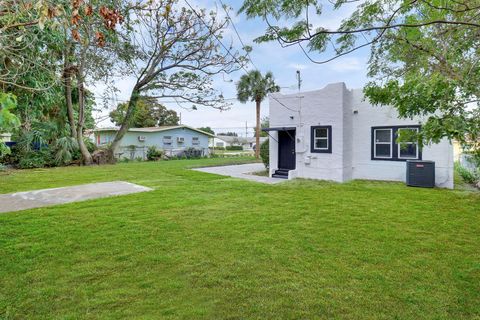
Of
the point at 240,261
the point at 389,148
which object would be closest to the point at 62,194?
the point at 240,261

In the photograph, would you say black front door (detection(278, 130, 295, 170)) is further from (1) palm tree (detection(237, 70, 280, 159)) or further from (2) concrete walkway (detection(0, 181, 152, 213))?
(1) palm tree (detection(237, 70, 280, 159))

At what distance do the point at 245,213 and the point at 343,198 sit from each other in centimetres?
317

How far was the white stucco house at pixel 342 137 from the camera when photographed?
10305 mm

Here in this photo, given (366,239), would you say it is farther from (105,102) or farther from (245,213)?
(105,102)

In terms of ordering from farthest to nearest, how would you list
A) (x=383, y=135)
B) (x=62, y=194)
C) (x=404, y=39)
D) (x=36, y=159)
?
1. (x=36, y=159)
2. (x=383, y=135)
3. (x=62, y=194)
4. (x=404, y=39)

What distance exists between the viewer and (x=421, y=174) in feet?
30.7

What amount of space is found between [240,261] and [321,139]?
834 centimetres

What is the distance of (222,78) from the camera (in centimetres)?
1656

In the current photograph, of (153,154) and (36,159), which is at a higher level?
(153,154)

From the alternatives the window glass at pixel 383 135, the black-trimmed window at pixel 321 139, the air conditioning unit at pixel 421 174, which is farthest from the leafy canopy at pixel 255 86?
the air conditioning unit at pixel 421 174

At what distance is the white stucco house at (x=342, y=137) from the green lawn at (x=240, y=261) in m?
3.93

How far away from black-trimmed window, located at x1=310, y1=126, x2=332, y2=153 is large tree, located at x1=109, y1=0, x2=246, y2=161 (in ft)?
18.6

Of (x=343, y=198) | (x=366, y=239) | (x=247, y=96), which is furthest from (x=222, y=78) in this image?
(x=366, y=239)

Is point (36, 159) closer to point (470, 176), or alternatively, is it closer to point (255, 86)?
point (255, 86)
